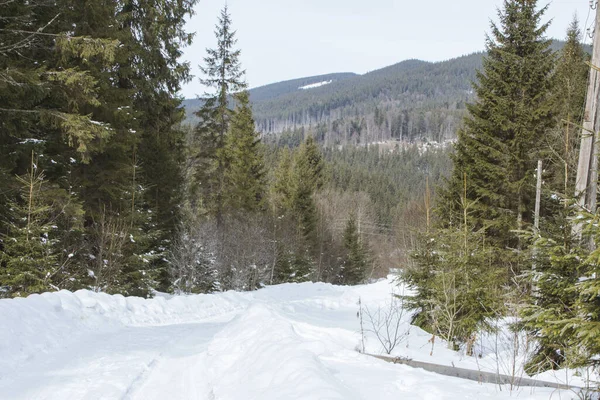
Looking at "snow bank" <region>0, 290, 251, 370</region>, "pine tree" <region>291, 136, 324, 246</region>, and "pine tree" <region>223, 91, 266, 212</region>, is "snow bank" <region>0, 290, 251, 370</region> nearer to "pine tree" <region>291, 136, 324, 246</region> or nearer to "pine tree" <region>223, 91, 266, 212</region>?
"pine tree" <region>223, 91, 266, 212</region>

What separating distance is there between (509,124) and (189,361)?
15.2m

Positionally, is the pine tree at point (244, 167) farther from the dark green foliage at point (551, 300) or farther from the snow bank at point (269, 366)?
the dark green foliage at point (551, 300)

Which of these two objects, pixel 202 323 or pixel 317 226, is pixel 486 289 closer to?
pixel 202 323

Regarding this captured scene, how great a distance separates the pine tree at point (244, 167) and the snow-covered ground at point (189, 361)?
63.0ft

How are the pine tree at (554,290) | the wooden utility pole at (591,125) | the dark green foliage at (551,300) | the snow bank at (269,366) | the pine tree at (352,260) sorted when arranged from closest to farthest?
the snow bank at (269,366) < the pine tree at (554,290) < the dark green foliage at (551,300) < the wooden utility pole at (591,125) < the pine tree at (352,260)

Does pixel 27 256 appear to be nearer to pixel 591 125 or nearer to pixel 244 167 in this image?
pixel 591 125

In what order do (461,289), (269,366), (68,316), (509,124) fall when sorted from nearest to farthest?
(269,366) < (68,316) < (461,289) < (509,124)

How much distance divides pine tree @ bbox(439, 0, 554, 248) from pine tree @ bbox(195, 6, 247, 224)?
47.6ft

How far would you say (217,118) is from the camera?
25609 millimetres

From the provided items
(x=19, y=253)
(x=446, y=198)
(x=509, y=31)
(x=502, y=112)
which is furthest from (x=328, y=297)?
(x=509, y=31)

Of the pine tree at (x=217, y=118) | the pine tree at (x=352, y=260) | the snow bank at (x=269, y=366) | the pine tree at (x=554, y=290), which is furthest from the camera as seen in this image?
the pine tree at (x=352, y=260)

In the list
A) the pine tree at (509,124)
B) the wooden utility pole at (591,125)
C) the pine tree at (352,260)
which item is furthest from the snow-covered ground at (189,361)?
the pine tree at (352,260)

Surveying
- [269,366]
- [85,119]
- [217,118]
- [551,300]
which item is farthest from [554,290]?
[217,118]

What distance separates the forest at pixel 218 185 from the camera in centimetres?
779
